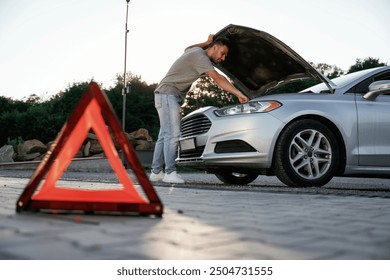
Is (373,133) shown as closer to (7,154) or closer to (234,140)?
(234,140)

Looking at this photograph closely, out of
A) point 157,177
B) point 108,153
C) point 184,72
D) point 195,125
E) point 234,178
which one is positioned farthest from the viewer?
point 234,178

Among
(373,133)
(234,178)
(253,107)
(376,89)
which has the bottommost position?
(234,178)

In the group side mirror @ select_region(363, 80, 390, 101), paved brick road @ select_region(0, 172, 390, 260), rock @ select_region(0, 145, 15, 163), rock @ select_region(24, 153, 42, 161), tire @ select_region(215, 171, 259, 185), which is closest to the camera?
paved brick road @ select_region(0, 172, 390, 260)

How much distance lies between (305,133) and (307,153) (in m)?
0.25

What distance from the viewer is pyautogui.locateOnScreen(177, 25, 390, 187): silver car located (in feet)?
18.9

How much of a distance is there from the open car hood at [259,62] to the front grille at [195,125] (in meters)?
1.01

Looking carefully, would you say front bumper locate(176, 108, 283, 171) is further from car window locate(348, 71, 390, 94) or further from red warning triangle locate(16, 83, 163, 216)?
red warning triangle locate(16, 83, 163, 216)

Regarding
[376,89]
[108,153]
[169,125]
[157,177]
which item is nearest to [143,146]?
[157,177]

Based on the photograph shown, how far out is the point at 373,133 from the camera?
5.96 m

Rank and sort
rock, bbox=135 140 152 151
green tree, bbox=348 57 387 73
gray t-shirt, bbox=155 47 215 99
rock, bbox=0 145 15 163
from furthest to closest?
green tree, bbox=348 57 387 73 → rock, bbox=135 140 152 151 → rock, bbox=0 145 15 163 → gray t-shirt, bbox=155 47 215 99

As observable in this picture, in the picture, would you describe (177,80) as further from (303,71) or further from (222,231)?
(222,231)

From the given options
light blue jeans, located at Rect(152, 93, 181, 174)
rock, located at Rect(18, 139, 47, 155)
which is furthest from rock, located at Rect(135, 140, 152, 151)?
light blue jeans, located at Rect(152, 93, 181, 174)

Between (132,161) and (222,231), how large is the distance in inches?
29.2

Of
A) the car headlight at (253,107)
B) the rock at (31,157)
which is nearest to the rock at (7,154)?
the rock at (31,157)
